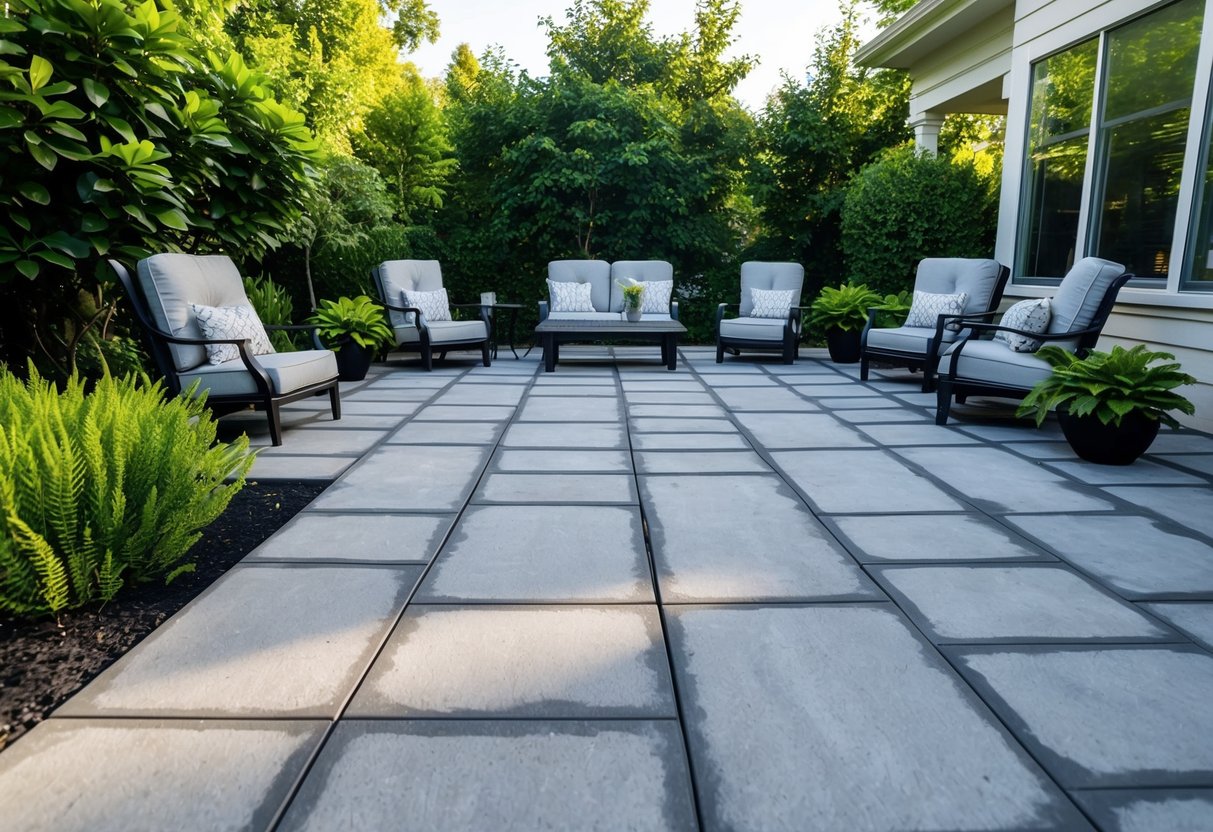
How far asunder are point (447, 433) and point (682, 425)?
1326 millimetres

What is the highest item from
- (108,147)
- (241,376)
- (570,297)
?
(108,147)

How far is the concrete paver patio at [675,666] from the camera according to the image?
49.8 inches

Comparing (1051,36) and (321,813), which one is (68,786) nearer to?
(321,813)

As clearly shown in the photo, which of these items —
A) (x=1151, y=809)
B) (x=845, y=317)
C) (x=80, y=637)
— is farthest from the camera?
(x=845, y=317)

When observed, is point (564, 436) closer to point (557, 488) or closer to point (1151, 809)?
point (557, 488)

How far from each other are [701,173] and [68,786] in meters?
8.92

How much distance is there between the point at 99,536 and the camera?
77.0 inches

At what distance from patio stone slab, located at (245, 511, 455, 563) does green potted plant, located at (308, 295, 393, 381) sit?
3.66 metres

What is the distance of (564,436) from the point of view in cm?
412

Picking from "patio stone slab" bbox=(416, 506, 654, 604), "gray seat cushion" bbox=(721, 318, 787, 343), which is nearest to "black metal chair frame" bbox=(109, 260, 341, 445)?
"patio stone slab" bbox=(416, 506, 654, 604)

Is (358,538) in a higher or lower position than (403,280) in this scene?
lower

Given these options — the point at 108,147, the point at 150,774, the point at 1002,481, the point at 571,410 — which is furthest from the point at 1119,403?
the point at 108,147

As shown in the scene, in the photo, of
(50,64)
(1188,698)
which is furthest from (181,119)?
(1188,698)

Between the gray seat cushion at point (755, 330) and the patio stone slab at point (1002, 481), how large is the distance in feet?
11.4
